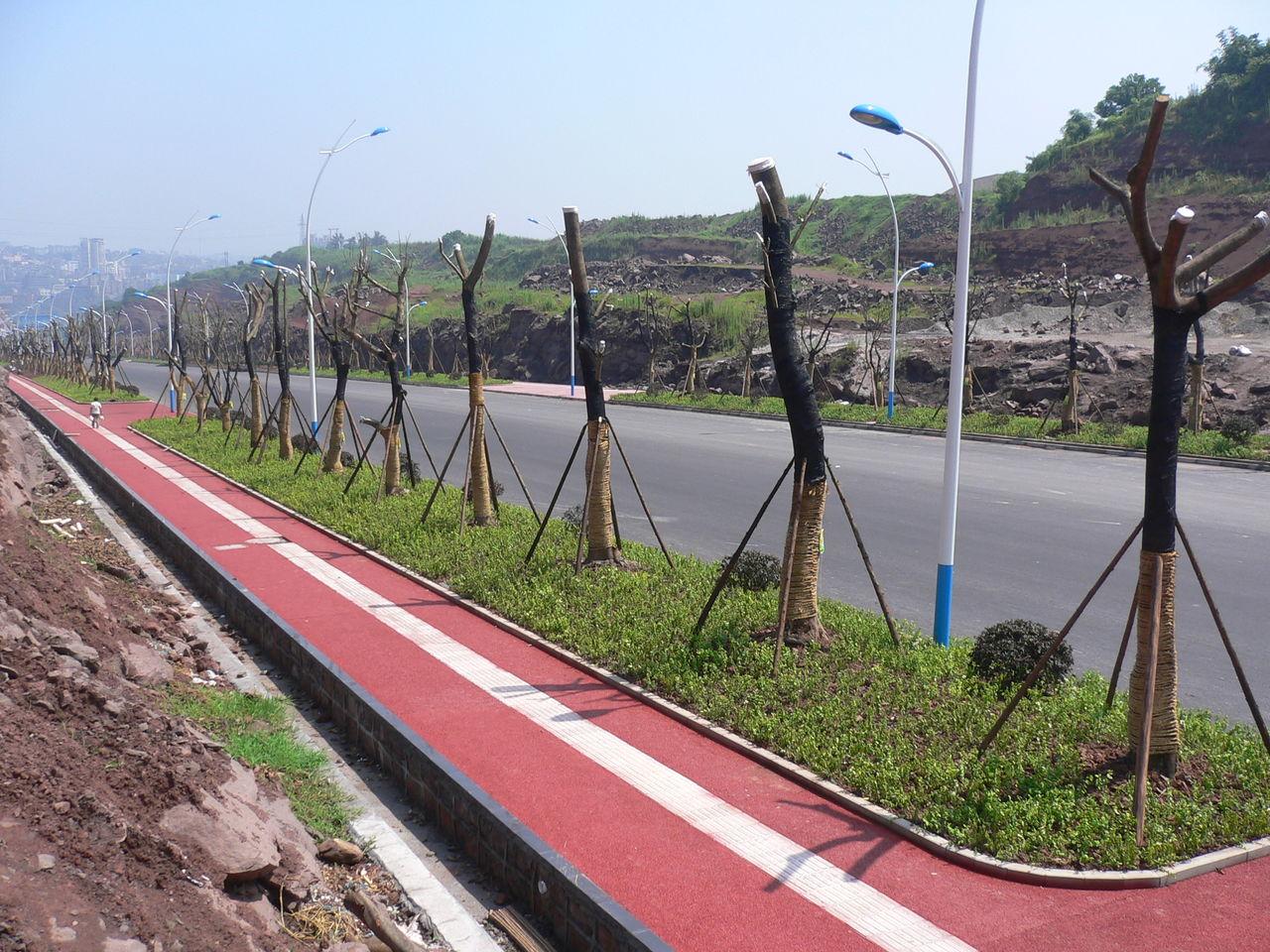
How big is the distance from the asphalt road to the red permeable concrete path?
342 centimetres

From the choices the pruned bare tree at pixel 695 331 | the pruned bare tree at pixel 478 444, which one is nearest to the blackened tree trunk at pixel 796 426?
the pruned bare tree at pixel 478 444

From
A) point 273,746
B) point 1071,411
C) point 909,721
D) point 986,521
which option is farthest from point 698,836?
point 1071,411

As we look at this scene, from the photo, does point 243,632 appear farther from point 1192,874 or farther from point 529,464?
point 529,464

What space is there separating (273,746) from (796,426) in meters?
4.32

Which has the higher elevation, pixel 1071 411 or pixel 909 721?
pixel 1071 411

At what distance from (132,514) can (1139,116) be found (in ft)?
203

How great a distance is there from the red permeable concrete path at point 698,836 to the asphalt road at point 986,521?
11.2 feet

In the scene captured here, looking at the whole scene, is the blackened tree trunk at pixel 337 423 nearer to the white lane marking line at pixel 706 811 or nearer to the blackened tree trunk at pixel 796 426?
the white lane marking line at pixel 706 811

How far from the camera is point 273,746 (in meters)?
6.99

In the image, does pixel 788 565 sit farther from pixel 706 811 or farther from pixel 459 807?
pixel 459 807

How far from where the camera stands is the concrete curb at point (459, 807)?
480 cm

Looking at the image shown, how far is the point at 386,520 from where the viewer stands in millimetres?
14016

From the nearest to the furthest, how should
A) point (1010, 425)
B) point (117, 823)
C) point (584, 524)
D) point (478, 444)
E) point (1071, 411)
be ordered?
point (117, 823)
point (584, 524)
point (478, 444)
point (1071, 411)
point (1010, 425)

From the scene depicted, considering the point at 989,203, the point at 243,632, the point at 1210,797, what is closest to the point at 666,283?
the point at 989,203
